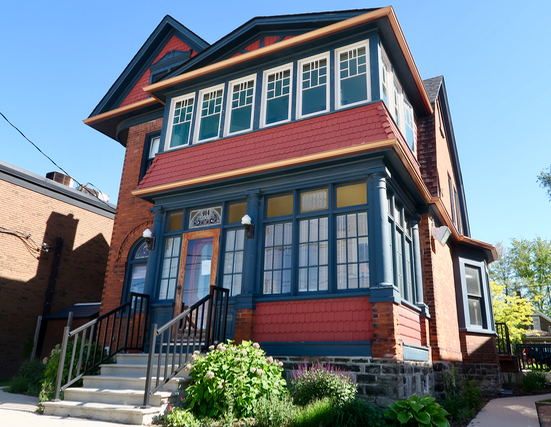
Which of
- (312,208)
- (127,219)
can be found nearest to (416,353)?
(312,208)

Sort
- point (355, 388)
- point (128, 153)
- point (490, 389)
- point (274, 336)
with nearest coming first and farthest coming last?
point (355, 388), point (274, 336), point (490, 389), point (128, 153)

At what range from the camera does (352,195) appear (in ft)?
25.4

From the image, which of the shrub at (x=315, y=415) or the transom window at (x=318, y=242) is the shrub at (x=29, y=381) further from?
the shrub at (x=315, y=415)

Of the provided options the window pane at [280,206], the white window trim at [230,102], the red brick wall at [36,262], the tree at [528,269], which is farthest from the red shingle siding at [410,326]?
the tree at [528,269]

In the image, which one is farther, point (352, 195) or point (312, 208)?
point (312, 208)

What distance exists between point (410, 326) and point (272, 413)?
3250 mm

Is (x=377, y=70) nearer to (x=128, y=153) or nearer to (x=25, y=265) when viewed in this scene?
(x=128, y=153)

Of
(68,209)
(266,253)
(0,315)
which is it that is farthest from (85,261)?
(266,253)

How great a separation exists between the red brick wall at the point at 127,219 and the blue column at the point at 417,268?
20.7 ft

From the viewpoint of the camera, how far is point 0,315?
12523mm

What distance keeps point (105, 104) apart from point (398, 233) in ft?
32.3

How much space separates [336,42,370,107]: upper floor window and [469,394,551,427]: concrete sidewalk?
5899 mm

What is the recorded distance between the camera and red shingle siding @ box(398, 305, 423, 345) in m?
7.12

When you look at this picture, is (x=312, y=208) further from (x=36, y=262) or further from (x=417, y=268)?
(x=36, y=262)
